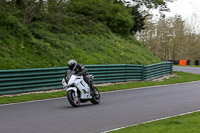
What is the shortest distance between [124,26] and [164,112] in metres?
27.8

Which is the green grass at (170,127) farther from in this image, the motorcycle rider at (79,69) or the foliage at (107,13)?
the foliage at (107,13)

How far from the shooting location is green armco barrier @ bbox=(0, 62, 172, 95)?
54.3 feet

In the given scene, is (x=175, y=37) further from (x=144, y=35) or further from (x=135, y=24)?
(x=135, y=24)

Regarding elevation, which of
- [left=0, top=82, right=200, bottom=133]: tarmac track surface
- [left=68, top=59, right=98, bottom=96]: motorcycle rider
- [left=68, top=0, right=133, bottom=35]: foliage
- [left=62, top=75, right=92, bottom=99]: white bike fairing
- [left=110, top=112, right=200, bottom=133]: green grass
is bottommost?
[left=0, top=82, right=200, bottom=133]: tarmac track surface

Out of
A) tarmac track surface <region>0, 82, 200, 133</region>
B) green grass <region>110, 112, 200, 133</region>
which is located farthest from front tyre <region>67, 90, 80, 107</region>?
green grass <region>110, 112, 200, 133</region>

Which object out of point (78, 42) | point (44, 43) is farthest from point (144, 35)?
point (44, 43)

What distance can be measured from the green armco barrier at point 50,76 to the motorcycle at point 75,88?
511cm

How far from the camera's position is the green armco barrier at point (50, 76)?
652 inches

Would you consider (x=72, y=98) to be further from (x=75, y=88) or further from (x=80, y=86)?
(x=80, y=86)

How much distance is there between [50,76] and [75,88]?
6.71 metres

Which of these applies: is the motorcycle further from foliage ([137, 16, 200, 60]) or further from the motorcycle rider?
foliage ([137, 16, 200, 60])

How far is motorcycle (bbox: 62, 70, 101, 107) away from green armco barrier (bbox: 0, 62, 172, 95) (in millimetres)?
5109

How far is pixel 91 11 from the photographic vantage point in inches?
1398

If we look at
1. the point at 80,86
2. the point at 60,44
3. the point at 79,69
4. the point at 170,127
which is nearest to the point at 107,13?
the point at 60,44
